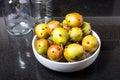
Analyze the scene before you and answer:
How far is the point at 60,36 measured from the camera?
0.82m

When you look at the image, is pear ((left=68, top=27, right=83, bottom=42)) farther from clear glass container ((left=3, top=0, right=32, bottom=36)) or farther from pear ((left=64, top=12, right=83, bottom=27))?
clear glass container ((left=3, top=0, right=32, bottom=36))

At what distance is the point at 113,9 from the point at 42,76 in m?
0.55

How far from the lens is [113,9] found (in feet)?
4.02

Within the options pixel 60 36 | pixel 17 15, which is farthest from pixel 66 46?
pixel 17 15

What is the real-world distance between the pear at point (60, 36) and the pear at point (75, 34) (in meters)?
0.02

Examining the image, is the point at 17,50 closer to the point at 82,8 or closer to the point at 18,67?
the point at 18,67

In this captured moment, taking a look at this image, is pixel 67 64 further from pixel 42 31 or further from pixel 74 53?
pixel 42 31

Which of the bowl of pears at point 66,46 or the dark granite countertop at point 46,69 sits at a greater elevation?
the bowl of pears at point 66,46

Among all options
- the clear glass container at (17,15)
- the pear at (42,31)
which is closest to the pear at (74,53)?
the pear at (42,31)

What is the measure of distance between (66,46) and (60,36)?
4cm

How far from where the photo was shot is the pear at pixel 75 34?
84 cm

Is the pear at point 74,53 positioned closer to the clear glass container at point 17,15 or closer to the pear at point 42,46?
the pear at point 42,46

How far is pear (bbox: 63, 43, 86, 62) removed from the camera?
0.79 metres

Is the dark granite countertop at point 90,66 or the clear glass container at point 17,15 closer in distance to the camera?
the dark granite countertop at point 90,66
